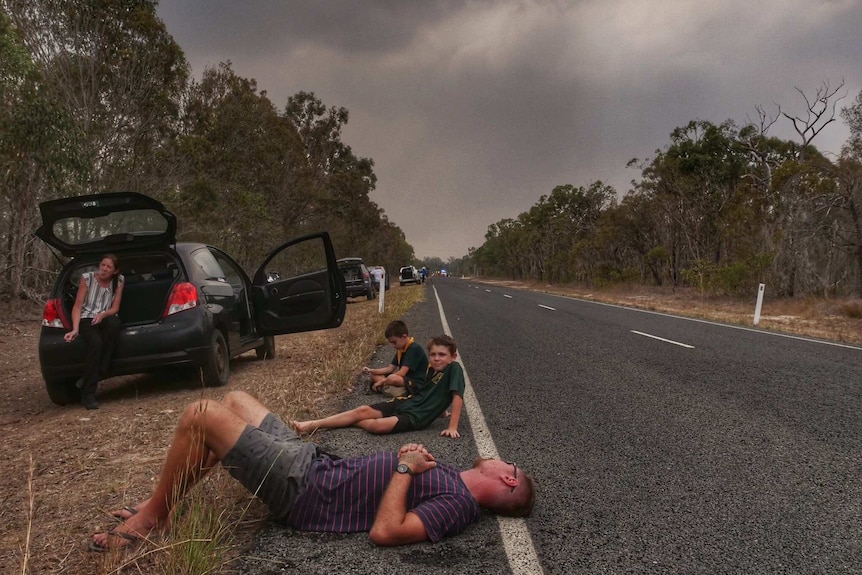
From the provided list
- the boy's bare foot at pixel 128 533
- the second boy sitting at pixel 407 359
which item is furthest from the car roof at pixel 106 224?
the boy's bare foot at pixel 128 533

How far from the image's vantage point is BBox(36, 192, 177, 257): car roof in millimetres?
5227

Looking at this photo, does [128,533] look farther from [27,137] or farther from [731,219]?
[731,219]

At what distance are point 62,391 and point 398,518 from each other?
4.61 meters

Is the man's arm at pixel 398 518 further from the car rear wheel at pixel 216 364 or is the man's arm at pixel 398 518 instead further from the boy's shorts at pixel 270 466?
the car rear wheel at pixel 216 364

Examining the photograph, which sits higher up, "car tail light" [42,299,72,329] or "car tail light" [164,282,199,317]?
"car tail light" [164,282,199,317]

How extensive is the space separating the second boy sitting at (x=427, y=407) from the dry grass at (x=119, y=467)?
1.65 feet

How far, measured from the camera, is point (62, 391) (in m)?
5.57

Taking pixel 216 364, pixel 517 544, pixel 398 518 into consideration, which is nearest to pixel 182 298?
pixel 216 364

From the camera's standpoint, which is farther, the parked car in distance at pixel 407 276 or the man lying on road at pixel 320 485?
the parked car in distance at pixel 407 276

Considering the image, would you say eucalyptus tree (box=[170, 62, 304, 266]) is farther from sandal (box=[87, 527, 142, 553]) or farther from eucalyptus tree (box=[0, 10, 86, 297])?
sandal (box=[87, 527, 142, 553])

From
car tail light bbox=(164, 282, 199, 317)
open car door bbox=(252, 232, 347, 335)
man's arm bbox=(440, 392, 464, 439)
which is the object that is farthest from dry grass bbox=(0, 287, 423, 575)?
man's arm bbox=(440, 392, 464, 439)

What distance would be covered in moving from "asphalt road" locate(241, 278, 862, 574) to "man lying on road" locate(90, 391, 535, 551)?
0.38 feet

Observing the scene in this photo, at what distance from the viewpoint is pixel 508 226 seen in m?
91.6

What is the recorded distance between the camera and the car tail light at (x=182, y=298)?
221 inches
